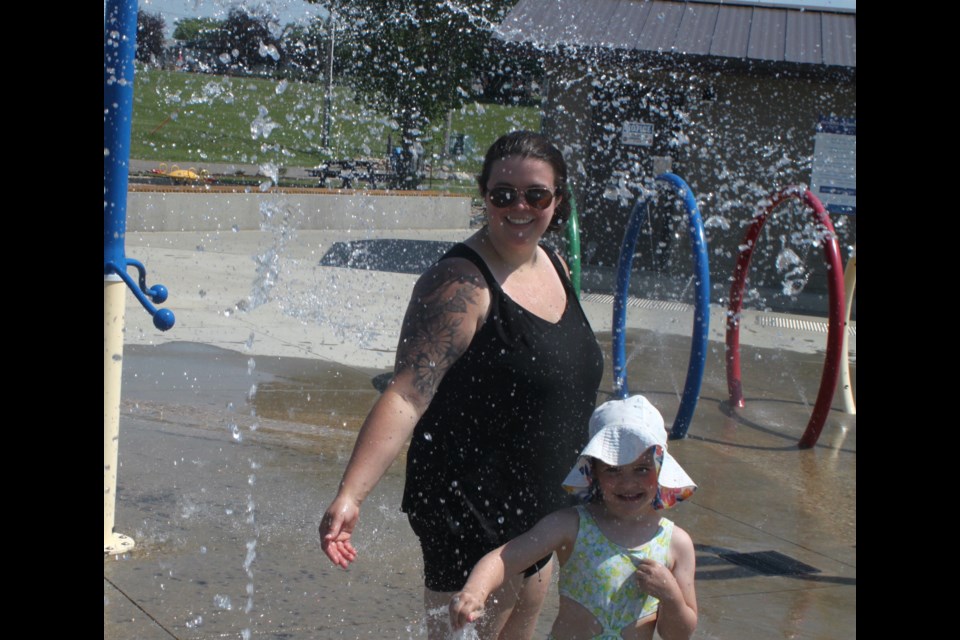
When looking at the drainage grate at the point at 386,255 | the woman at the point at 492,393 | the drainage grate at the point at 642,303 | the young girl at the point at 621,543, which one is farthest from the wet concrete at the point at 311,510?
the drainage grate at the point at 386,255

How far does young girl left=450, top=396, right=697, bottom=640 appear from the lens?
9.61ft

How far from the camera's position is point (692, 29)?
14000 millimetres

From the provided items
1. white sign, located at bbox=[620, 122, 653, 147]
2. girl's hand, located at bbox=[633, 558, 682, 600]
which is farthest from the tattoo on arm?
white sign, located at bbox=[620, 122, 653, 147]

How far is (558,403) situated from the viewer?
10.1ft

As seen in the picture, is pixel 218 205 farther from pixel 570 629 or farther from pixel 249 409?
pixel 570 629

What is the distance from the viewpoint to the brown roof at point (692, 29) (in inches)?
528

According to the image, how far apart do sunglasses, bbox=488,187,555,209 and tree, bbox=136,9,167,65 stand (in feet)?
34.2

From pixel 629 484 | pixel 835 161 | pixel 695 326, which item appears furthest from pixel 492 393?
pixel 835 161

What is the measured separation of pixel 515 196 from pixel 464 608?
3.60ft

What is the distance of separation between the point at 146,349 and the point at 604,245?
8.18 m

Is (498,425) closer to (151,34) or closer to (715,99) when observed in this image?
(715,99)

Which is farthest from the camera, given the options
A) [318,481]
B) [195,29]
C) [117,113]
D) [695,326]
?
[195,29]

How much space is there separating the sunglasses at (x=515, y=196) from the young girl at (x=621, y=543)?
1.96 ft

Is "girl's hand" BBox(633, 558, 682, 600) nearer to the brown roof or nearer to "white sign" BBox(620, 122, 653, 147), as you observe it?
the brown roof
